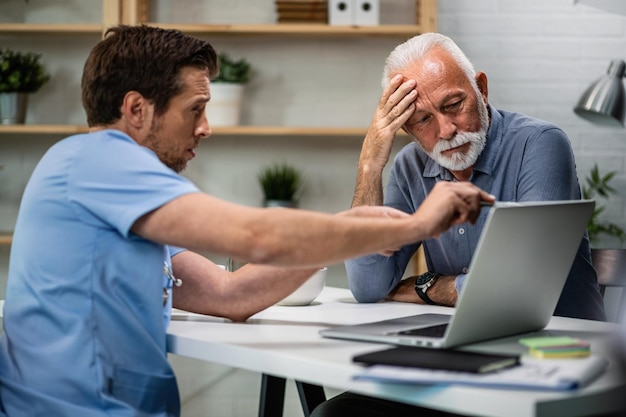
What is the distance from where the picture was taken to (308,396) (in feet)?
7.14

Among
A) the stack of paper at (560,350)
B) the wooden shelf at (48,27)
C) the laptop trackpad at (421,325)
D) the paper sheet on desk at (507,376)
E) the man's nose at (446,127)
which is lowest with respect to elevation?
the laptop trackpad at (421,325)

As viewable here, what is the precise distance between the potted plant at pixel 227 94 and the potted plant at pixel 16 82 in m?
0.75

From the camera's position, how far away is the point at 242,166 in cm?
394

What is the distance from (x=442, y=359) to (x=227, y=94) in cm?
262

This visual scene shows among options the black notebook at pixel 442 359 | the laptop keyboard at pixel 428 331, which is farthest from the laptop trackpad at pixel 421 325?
the black notebook at pixel 442 359

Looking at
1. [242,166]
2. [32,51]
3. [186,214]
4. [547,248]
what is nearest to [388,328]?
[547,248]

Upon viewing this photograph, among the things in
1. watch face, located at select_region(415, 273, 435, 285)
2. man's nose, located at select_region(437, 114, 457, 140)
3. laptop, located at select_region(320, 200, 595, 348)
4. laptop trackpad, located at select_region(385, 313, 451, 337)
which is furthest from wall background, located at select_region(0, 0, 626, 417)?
laptop, located at select_region(320, 200, 595, 348)

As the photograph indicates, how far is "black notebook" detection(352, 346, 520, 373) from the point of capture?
1139 millimetres

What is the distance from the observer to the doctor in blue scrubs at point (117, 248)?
1366 mm

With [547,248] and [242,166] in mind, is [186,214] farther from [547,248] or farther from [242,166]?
[242,166]

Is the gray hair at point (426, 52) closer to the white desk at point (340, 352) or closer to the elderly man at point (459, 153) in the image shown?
the elderly man at point (459, 153)

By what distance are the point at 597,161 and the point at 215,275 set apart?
8.12 feet

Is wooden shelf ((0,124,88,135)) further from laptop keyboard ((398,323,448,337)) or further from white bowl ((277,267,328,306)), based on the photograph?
laptop keyboard ((398,323,448,337))

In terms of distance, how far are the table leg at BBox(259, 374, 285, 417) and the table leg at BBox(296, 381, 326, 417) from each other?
194 mm
